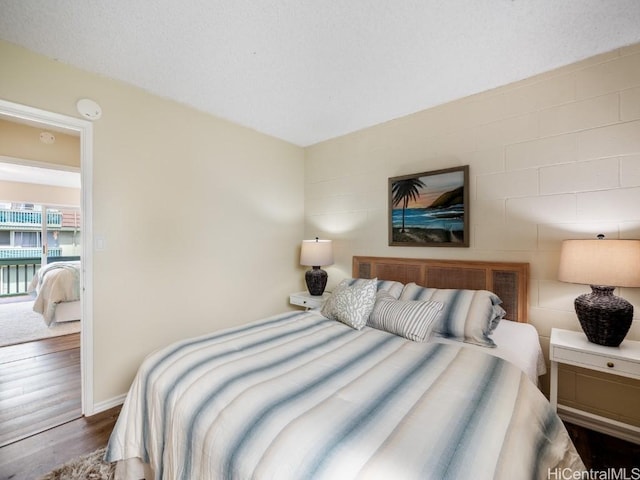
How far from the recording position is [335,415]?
962mm

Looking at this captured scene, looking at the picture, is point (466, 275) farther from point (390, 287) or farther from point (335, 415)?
point (335, 415)

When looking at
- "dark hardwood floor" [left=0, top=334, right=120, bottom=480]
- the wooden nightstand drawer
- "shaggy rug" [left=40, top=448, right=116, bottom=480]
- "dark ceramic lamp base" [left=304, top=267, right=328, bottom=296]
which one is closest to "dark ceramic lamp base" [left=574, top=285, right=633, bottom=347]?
the wooden nightstand drawer

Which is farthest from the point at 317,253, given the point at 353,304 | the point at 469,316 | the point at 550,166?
the point at 550,166

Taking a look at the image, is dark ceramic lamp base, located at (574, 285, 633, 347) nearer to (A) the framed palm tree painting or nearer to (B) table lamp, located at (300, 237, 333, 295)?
(A) the framed palm tree painting

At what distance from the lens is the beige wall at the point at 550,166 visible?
181 centimetres

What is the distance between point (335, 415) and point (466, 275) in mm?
1837

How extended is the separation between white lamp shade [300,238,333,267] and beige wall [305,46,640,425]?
2.58 feet

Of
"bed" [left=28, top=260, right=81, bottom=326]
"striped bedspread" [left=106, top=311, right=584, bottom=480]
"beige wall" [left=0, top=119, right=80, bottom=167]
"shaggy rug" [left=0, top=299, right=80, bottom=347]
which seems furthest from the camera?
"bed" [left=28, top=260, right=81, bottom=326]

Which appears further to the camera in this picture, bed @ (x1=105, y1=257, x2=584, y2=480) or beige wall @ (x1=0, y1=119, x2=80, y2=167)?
beige wall @ (x1=0, y1=119, x2=80, y2=167)

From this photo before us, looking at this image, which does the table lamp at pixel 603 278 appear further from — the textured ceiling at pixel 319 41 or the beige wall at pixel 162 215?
the beige wall at pixel 162 215

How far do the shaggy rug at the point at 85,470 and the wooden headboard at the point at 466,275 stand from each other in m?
2.38

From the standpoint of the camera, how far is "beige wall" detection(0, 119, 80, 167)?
2926 millimetres

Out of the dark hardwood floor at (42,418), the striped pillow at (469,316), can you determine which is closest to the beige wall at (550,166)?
the striped pillow at (469,316)

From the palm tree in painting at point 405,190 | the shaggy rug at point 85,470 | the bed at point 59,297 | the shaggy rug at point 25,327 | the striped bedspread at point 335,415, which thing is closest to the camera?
the striped bedspread at point 335,415
